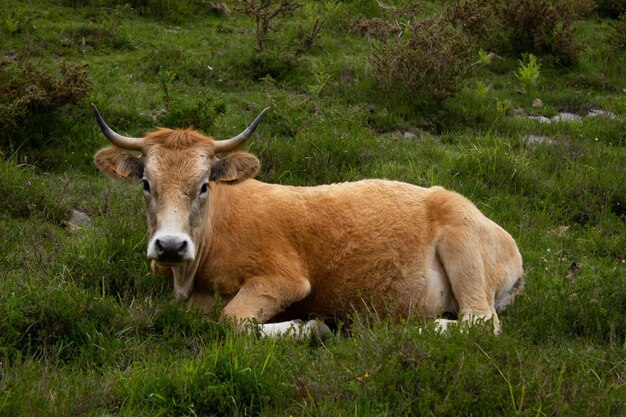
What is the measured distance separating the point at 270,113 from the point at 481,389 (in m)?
7.05

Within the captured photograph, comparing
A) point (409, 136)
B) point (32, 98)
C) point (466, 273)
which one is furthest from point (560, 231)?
point (32, 98)

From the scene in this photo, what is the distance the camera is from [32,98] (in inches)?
386

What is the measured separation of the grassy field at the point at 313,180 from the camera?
16.0ft

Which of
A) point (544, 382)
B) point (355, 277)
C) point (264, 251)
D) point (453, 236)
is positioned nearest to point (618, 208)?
point (453, 236)

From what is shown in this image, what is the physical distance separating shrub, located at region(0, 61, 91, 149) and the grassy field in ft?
0.09

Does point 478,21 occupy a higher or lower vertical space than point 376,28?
higher

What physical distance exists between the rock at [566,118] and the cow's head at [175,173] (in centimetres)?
711

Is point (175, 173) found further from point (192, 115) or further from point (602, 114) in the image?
point (602, 114)

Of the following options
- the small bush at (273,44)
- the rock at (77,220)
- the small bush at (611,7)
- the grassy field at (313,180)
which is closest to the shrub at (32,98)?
the grassy field at (313,180)

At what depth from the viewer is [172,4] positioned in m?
15.6

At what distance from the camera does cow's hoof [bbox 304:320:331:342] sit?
20.9ft

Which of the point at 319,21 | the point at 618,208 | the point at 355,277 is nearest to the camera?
the point at 355,277

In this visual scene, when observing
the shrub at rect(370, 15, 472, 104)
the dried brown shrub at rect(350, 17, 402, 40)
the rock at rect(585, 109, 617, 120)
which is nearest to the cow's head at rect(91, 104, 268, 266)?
the shrub at rect(370, 15, 472, 104)

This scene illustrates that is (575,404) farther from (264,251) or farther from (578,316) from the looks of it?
(264,251)
